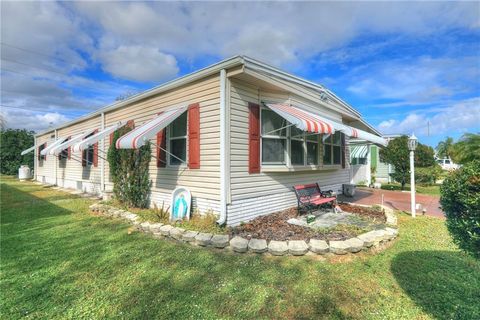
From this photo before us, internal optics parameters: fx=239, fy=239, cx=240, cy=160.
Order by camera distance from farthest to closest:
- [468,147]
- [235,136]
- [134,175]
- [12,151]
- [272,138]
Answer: [12,151] → [134,175] → [272,138] → [235,136] → [468,147]

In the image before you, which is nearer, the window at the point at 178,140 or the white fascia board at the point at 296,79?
the white fascia board at the point at 296,79

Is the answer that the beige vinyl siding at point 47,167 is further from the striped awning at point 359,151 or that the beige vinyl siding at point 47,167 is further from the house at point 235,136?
the striped awning at point 359,151

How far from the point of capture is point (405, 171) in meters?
13.6

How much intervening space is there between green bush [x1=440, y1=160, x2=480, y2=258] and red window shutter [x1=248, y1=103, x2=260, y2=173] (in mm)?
4137

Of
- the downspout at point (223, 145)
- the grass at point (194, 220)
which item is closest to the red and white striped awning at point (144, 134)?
the downspout at point (223, 145)

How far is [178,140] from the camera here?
730 centimetres

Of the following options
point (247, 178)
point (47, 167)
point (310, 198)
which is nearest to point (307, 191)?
point (310, 198)

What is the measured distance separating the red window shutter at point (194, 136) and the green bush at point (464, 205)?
504 centimetres

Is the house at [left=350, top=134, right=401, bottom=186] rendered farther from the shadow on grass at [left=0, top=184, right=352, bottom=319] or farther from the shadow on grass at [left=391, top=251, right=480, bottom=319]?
the shadow on grass at [left=0, top=184, right=352, bottom=319]

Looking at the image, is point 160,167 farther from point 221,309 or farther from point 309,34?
point 309,34

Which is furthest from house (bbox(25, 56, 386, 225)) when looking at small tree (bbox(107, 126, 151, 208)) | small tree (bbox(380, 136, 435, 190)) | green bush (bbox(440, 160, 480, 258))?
small tree (bbox(380, 136, 435, 190))

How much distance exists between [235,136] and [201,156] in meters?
1.08

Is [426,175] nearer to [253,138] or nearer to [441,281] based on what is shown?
[253,138]

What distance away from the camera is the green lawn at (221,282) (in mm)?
2916
